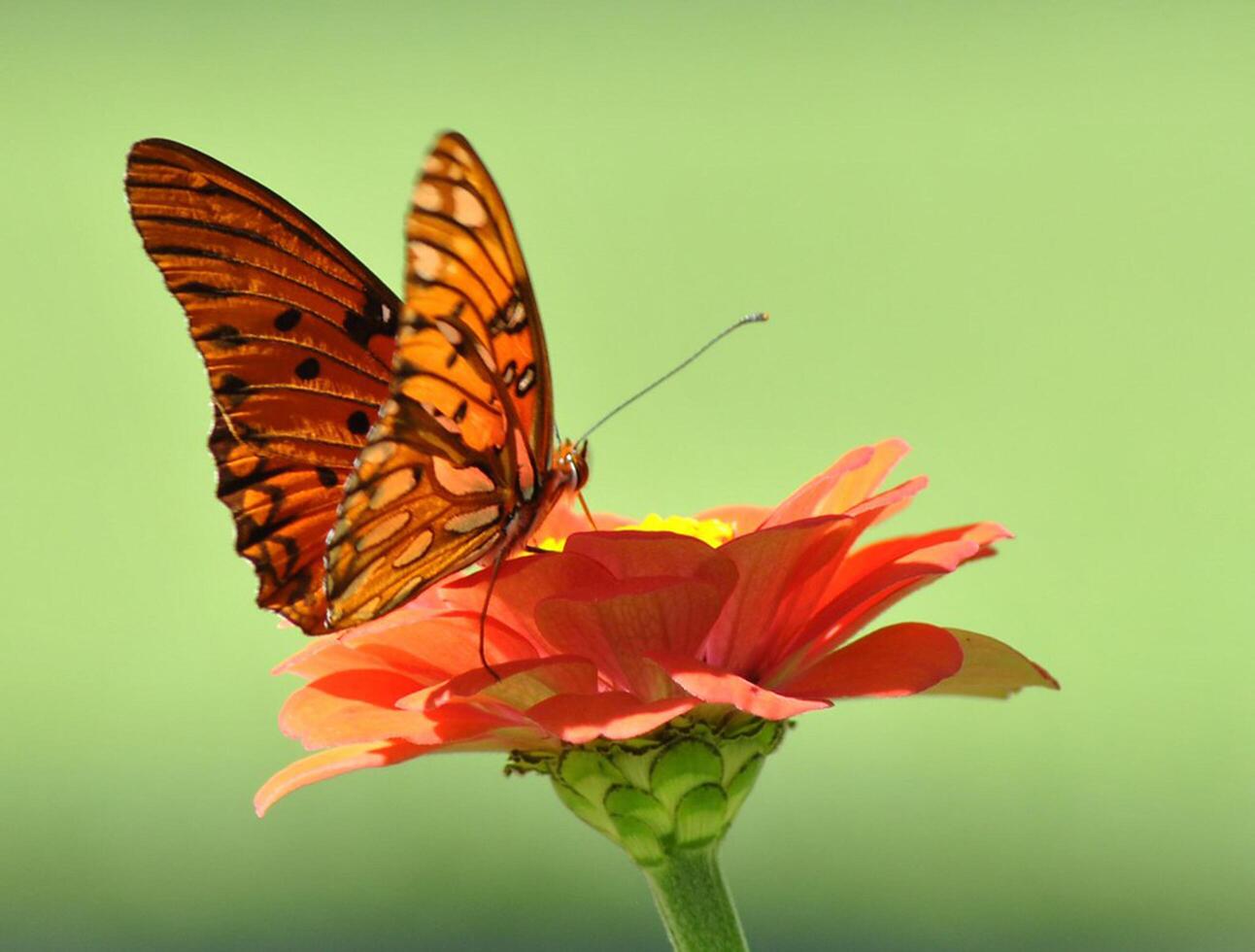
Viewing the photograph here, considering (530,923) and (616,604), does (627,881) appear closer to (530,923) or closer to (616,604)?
(530,923)

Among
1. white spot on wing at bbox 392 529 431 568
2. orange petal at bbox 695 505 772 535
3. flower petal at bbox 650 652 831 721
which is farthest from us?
orange petal at bbox 695 505 772 535

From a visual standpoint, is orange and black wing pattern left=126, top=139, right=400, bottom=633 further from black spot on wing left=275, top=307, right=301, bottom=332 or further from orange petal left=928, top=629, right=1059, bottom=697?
orange petal left=928, top=629, right=1059, bottom=697

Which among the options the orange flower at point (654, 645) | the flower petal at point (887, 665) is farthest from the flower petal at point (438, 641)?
the flower petal at point (887, 665)

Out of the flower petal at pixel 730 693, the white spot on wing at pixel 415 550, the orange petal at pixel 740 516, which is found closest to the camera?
the flower petal at pixel 730 693

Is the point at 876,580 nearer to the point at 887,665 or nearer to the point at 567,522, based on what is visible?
the point at 887,665

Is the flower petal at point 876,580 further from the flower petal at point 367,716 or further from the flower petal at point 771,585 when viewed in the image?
the flower petal at point 367,716

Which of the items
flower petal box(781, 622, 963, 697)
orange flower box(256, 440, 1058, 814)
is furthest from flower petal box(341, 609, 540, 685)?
flower petal box(781, 622, 963, 697)

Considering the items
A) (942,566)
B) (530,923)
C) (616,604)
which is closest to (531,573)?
(616,604)
